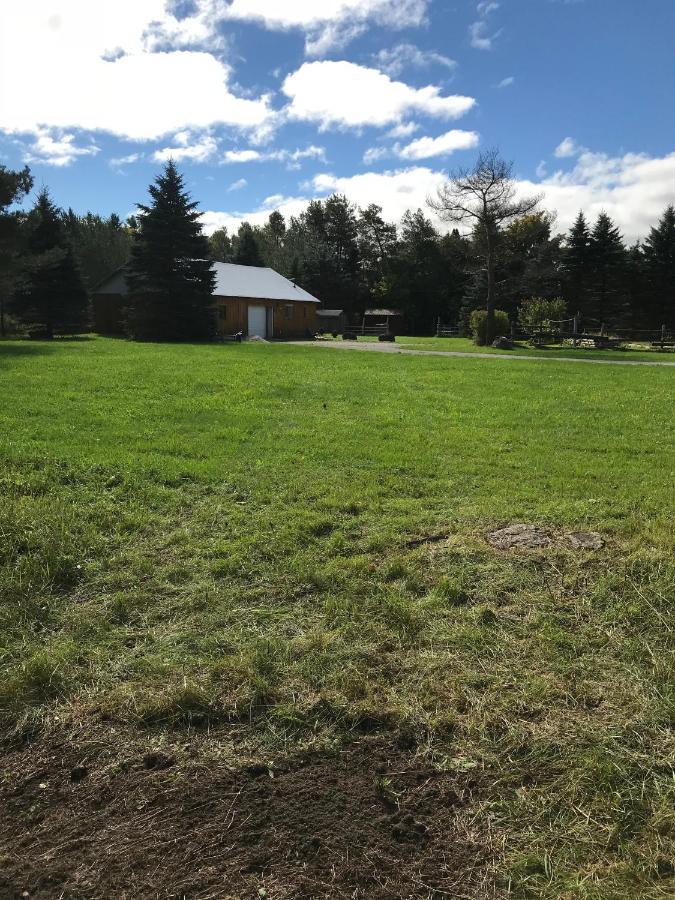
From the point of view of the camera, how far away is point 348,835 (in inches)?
83.2

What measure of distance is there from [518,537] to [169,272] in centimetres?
2842

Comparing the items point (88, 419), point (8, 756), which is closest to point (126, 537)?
point (8, 756)

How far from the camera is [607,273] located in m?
46.3

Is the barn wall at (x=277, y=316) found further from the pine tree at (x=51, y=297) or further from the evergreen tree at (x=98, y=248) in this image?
the evergreen tree at (x=98, y=248)

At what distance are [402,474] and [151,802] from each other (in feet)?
14.1

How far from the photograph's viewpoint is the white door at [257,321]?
125ft

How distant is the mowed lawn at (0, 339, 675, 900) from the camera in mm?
2344

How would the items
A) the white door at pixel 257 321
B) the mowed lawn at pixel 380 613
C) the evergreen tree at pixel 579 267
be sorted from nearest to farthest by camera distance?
the mowed lawn at pixel 380 613 → the white door at pixel 257 321 → the evergreen tree at pixel 579 267

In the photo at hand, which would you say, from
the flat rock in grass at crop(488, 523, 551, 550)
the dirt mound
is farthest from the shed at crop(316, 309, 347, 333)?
the dirt mound

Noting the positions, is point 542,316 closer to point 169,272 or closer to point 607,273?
point 607,273

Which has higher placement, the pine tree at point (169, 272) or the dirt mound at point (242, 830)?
the pine tree at point (169, 272)

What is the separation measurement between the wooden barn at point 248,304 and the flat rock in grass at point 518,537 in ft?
100

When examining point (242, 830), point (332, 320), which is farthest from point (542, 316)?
point (242, 830)

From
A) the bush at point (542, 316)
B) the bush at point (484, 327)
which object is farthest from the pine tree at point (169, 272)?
the bush at point (542, 316)
